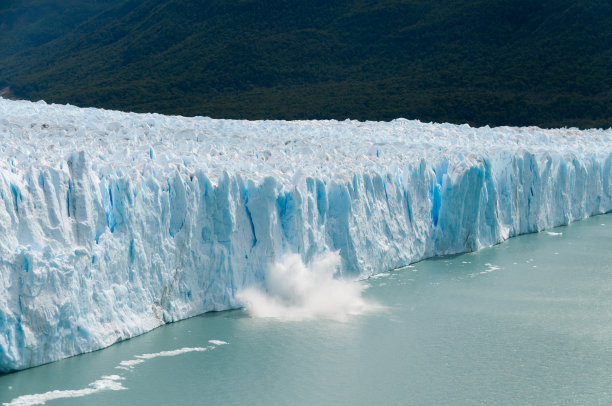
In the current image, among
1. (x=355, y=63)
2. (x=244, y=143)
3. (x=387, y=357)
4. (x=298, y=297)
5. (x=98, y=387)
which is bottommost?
(x=387, y=357)

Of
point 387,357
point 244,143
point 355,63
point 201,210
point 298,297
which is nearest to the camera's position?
point 387,357

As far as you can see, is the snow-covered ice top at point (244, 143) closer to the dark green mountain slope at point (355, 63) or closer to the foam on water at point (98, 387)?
the foam on water at point (98, 387)

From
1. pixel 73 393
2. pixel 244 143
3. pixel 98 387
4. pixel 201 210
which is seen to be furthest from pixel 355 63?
pixel 73 393

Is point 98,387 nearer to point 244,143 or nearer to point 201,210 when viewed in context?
point 201,210

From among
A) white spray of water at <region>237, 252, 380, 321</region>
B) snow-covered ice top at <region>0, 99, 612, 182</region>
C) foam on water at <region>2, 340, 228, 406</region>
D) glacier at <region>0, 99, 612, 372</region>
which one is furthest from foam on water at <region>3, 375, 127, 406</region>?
white spray of water at <region>237, 252, 380, 321</region>

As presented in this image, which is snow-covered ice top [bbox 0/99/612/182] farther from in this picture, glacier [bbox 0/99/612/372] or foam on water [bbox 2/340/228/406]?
foam on water [bbox 2/340/228/406]

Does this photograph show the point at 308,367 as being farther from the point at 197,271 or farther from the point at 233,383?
the point at 197,271

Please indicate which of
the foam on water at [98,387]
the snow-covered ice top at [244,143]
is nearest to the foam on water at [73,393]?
the foam on water at [98,387]
